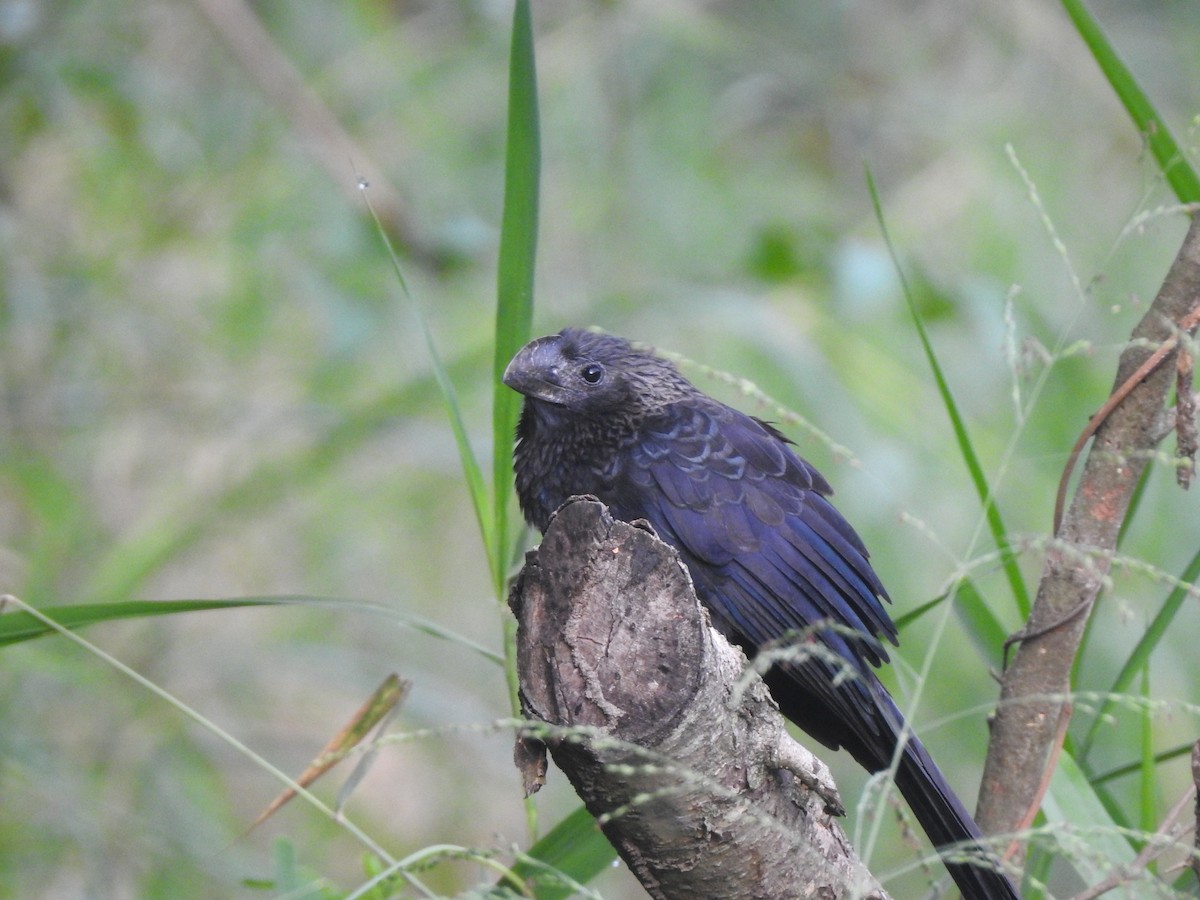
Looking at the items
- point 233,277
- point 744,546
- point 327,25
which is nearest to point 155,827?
point 233,277

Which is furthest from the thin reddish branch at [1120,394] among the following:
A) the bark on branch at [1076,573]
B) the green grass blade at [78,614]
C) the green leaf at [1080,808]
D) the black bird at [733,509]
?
the green grass blade at [78,614]

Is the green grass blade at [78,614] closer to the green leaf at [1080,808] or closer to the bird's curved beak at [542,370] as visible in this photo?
the bird's curved beak at [542,370]

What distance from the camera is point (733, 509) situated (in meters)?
2.51

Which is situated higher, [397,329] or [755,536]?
[397,329]

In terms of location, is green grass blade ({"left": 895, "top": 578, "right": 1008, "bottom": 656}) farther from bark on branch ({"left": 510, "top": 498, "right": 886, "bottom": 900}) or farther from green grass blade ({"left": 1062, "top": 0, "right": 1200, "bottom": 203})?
green grass blade ({"left": 1062, "top": 0, "right": 1200, "bottom": 203})

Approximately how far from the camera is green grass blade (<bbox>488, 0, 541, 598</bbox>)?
182cm

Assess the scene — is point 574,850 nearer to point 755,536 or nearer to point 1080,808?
point 1080,808

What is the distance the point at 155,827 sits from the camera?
3.48 meters

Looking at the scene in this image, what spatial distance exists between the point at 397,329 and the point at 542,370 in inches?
64.0

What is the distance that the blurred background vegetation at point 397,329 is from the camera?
3436 mm

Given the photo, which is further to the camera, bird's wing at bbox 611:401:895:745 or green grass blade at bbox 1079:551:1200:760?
bird's wing at bbox 611:401:895:745

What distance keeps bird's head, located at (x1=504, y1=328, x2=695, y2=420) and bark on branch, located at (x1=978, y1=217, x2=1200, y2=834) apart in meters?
1.05

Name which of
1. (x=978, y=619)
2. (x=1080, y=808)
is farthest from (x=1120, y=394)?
(x=1080, y=808)

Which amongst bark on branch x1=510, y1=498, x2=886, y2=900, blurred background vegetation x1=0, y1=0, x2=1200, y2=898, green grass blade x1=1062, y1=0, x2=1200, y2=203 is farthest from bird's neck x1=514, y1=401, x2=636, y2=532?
green grass blade x1=1062, y1=0, x2=1200, y2=203
